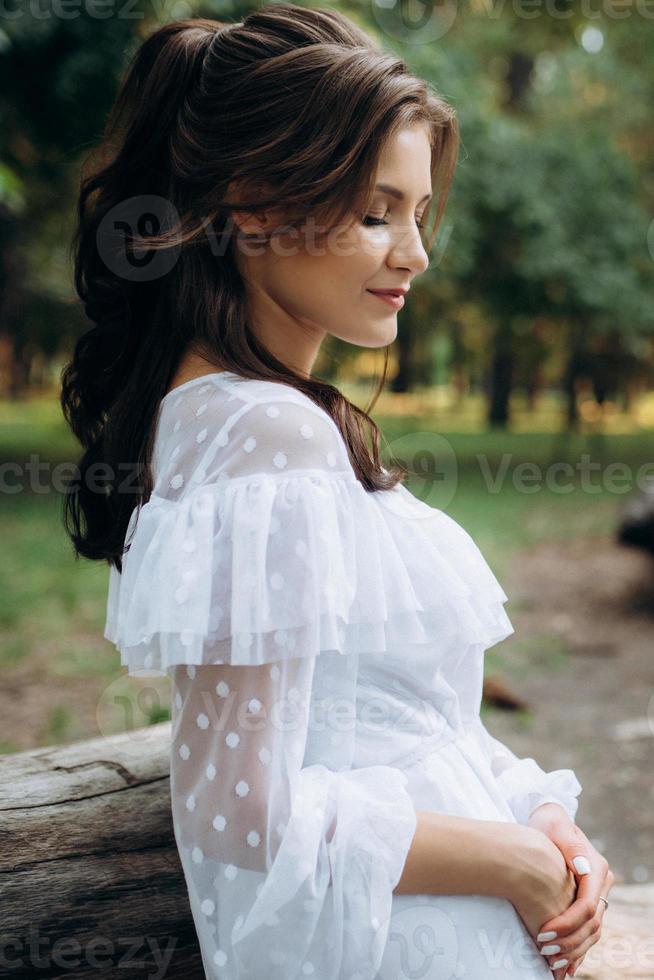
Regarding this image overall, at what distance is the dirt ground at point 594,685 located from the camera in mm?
4031

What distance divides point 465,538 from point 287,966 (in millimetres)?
662

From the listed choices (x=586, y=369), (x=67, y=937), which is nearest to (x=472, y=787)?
(x=67, y=937)

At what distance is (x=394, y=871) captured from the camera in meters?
1.20

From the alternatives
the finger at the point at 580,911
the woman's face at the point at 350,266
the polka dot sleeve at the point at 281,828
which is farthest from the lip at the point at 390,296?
the finger at the point at 580,911

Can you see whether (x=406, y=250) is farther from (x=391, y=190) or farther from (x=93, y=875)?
(x=93, y=875)

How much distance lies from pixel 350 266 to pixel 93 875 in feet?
3.74

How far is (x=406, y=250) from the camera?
4.62 ft

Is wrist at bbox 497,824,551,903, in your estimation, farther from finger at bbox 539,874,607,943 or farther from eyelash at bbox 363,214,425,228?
eyelash at bbox 363,214,425,228

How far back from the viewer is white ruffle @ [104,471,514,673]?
1.19 m
